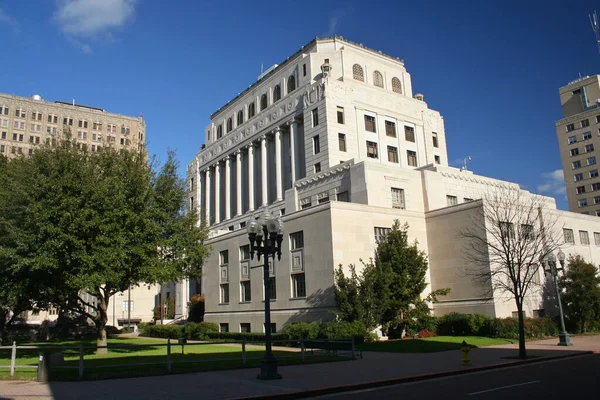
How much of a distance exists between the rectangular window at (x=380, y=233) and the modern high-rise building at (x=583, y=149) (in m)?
77.8

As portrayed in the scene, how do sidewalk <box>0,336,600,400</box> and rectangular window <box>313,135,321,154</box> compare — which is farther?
rectangular window <box>313,135,321,154</box>

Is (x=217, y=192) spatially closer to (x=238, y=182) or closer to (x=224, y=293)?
(x=238, y=182)

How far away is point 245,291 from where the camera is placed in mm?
43812

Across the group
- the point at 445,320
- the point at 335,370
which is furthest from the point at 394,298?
the point at 335,370

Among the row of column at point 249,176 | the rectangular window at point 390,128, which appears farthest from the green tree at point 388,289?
the row of column at point 249,176

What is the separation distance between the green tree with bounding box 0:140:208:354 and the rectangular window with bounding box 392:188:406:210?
19.6 m

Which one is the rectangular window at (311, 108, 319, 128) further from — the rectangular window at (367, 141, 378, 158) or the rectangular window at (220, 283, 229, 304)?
the rectangular window at (220, 283, 229, 304)

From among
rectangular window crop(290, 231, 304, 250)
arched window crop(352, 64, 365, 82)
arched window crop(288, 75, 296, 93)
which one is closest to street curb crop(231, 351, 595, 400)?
rectangular window crop(290, 231, 304, 250)

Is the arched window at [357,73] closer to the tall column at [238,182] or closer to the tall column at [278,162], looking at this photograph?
the tall column at [278,162]

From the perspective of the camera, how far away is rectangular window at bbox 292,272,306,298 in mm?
37491

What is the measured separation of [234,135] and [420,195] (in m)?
36.9

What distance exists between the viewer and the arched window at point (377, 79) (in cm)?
6456

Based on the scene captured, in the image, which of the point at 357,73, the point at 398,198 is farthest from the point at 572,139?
the point at 398,198

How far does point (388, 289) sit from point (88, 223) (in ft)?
61.3
